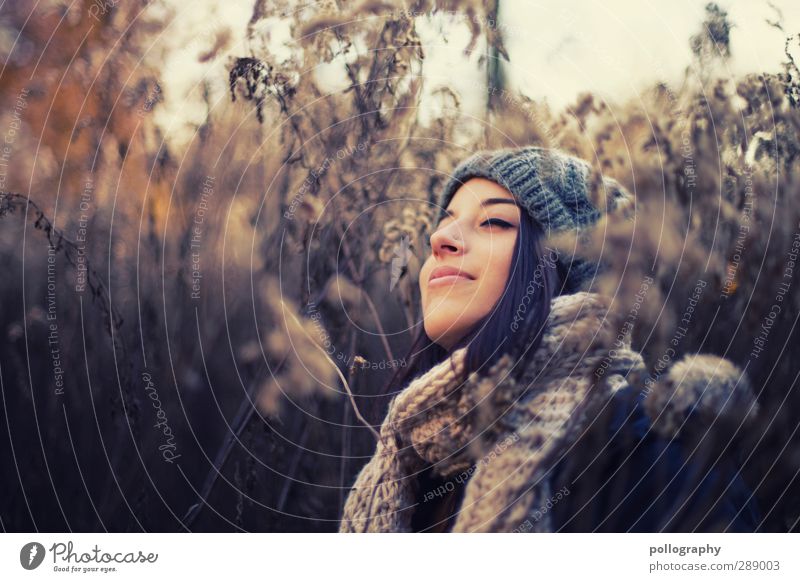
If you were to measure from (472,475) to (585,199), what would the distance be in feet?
1.83

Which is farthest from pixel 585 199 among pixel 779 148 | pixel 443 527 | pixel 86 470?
pixel 86 470

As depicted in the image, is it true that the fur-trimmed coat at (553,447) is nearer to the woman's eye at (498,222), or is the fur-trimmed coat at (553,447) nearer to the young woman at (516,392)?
the young woman at (516,392)

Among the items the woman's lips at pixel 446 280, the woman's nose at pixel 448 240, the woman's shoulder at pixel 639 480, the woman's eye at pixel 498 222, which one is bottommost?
the woman's shoulder at pixel 639 480

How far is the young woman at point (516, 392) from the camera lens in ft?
5.96

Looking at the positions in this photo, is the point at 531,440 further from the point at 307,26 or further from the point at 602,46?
the point at 307,26

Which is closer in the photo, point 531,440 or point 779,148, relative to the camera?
point 531,440
